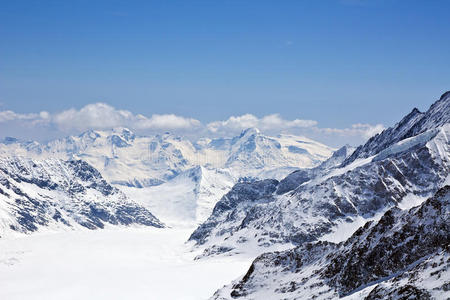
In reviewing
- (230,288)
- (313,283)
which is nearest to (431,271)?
(313,283)

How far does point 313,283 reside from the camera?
113688 mm

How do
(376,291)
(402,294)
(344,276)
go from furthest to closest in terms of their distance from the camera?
1. (344,276)
2. (376,291)
3. (402,294)

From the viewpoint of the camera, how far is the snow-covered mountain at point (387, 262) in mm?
78375

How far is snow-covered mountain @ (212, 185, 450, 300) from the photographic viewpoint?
7838cm

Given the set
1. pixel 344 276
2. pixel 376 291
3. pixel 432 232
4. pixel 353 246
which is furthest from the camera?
pixel 353 246

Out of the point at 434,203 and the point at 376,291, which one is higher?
the point at 434,203

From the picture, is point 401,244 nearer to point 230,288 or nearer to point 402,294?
point 402,294

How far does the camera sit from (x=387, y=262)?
100875 millimetres

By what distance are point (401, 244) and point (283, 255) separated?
47.2m

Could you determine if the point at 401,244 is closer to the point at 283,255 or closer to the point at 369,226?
the point at 369,226

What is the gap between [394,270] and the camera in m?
98.7

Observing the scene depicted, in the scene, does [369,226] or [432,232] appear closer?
[432,232]

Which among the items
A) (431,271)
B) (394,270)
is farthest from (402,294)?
(394,270)

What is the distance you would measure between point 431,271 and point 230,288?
7842 centimetres
